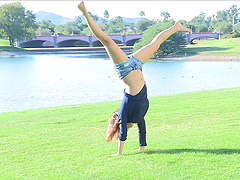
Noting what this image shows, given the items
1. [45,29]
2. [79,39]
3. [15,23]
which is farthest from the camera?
[45,29]

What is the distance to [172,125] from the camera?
8828 millimetres

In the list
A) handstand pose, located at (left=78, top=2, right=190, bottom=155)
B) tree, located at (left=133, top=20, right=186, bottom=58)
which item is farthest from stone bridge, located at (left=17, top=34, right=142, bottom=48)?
handstand pose, located at (left=78, top=2, right=190, bottom=155)

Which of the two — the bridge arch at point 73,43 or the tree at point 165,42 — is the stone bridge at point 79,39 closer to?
the bridge arch at point 73,43

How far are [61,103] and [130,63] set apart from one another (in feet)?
56.0

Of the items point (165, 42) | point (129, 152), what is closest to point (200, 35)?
point (165, 42)

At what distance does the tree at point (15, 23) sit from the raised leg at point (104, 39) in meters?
102

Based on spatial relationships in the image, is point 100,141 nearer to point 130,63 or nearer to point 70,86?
point 130,63

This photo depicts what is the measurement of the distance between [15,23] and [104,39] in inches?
4133

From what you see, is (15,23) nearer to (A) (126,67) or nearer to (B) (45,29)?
(B) (45,29)

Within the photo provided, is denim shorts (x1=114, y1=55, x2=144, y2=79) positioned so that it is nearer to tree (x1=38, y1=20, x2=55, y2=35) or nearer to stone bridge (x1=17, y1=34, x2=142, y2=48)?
stone bridge (x1=17, y1=34, x2=142, y2=48)

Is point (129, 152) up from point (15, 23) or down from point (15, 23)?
down

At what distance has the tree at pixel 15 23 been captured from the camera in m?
103

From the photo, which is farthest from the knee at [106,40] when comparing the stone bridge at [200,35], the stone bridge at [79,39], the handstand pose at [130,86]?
the stone bridge at [79,39]

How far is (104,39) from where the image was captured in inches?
211
